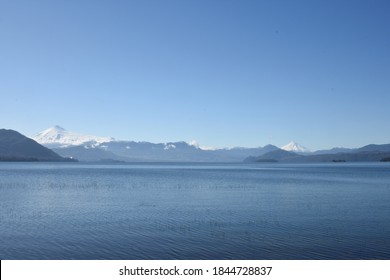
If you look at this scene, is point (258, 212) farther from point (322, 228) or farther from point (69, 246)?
point (69, 246)

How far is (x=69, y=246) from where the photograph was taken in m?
26.1

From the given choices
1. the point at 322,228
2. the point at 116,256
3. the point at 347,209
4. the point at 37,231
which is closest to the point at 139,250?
the point at 116,256

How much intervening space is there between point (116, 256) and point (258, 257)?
8.87 m

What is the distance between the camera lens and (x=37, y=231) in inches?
1235

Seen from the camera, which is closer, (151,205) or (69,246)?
(69,246)

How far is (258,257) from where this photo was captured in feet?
76.5

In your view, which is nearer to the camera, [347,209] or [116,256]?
[116,256]
